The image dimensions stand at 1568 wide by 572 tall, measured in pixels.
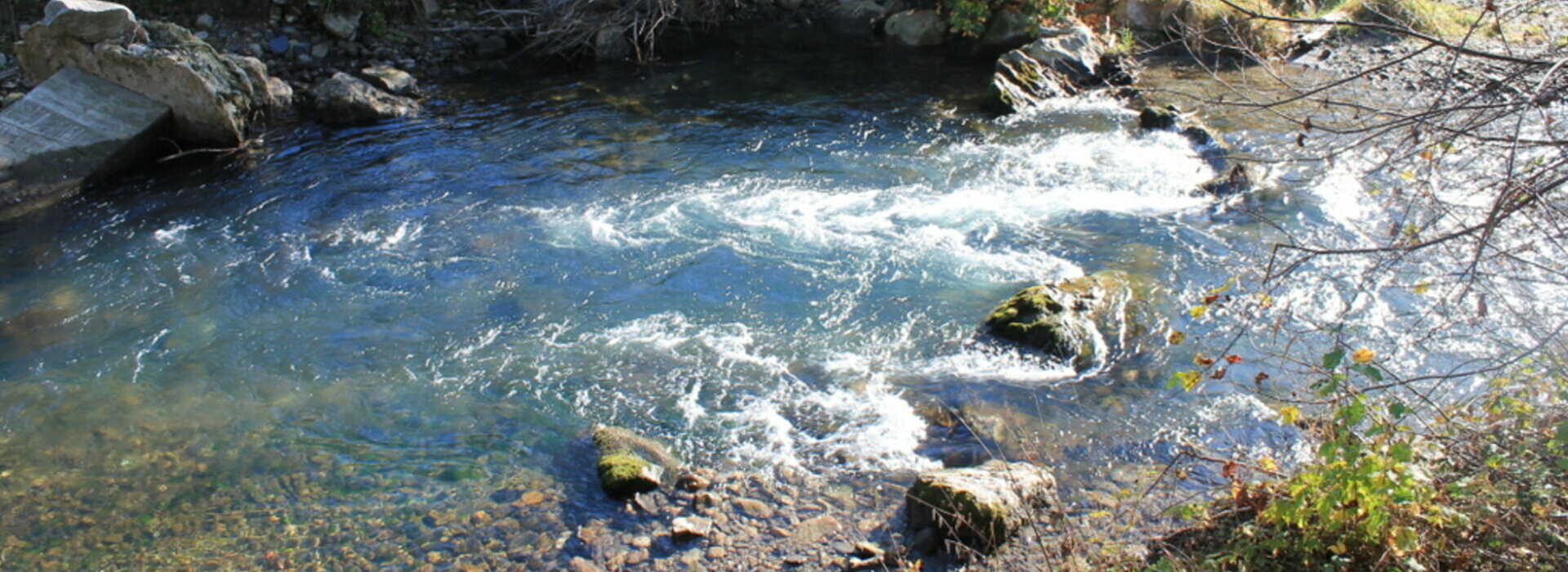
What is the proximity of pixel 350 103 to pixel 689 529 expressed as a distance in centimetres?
1071

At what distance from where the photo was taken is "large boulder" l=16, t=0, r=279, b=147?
1214 cm

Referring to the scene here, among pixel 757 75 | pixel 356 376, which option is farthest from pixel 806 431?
pixel 757 75

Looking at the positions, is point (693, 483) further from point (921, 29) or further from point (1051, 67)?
point (921, 29)

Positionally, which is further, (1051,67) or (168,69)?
(1051,67)

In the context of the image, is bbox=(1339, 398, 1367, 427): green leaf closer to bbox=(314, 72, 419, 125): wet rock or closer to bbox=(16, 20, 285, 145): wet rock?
bbox=(16, 20, 285, 145): wet rock

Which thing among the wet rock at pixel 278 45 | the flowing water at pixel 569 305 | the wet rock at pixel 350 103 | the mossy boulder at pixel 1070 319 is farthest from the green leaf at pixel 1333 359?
the wet rock at pixel 278 45

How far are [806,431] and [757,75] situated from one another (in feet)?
34.1

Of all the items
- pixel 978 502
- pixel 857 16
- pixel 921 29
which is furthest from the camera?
pixel 857 16

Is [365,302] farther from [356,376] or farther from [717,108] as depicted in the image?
[717,108]

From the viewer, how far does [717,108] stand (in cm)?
1423

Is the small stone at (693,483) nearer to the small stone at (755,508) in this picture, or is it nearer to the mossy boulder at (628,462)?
the mossy boulder at (628,462)

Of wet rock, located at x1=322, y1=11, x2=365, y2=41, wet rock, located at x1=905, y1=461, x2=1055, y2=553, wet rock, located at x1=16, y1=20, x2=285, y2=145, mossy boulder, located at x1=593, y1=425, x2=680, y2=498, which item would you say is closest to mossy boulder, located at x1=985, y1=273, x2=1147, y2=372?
wet rock, located at x1=905, y1=461, x2=1055, y2=553

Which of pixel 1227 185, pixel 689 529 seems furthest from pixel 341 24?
pixel 689 529

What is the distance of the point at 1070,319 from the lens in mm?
7500
